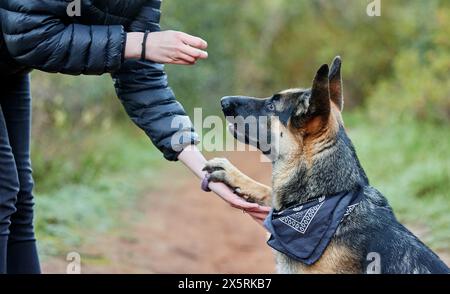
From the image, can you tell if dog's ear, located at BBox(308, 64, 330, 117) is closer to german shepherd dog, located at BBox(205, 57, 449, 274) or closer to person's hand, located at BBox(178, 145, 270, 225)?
german shepherd dog, located at BBox(205, 57, 449, 274)

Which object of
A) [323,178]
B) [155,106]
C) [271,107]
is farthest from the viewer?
[271,107]

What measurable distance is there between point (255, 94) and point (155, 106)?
2070 cm

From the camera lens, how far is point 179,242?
25.5 ft

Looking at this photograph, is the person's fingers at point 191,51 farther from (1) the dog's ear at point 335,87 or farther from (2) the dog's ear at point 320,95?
(1) the dog's ear at point 335,87

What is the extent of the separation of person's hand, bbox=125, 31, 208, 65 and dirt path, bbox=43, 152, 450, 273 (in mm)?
2860

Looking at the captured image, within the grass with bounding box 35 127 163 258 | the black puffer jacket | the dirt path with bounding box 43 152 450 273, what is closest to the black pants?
the black puffer jacket

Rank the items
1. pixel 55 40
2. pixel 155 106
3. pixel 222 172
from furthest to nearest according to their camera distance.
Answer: pixel 222 172 → pixel 155 106 → pixel 55 40

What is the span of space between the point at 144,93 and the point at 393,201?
17.4 feet

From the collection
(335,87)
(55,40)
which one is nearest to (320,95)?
(335,87)

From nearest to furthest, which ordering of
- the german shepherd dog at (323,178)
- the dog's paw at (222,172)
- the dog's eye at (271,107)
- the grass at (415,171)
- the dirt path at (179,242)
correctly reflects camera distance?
the german shepherd dog at (323,178), the dog's paw at (222,172), the dog's eye at (271,107), the dirt path at (179,242), the grass at (415,171)

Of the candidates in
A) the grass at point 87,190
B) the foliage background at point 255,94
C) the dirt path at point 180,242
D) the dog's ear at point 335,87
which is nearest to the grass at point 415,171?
the foliage background at point 255,94

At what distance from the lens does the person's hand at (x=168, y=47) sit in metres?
3.54

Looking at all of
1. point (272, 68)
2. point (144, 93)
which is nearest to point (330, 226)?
point (144, 93)

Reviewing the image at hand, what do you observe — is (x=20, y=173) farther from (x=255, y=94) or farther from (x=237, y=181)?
(x=255, y=94)
